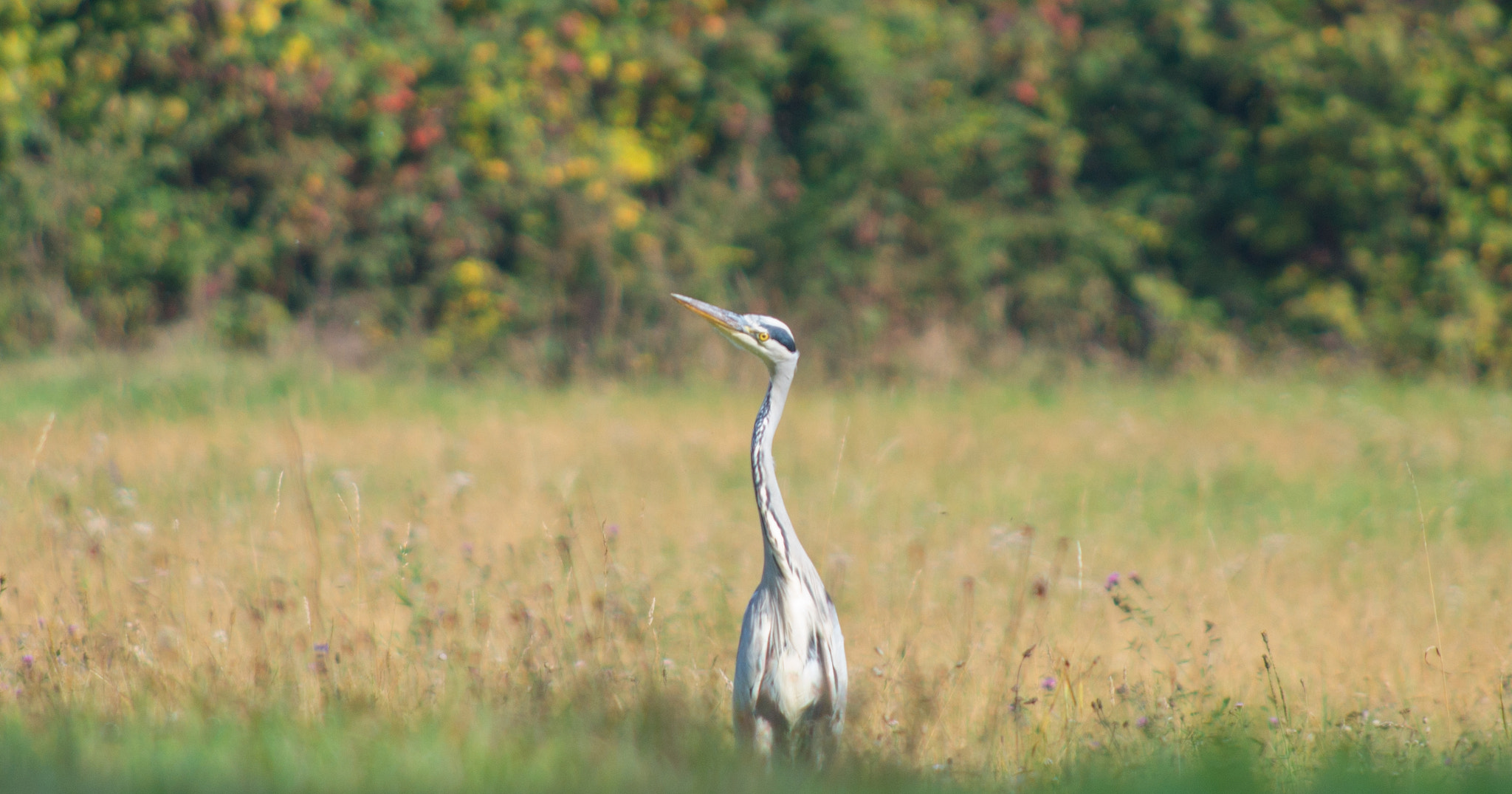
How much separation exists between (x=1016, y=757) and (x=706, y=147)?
8567mm

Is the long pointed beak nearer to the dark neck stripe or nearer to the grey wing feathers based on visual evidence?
the dark neck stripe

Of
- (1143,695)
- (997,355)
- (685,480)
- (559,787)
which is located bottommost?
(997,355)

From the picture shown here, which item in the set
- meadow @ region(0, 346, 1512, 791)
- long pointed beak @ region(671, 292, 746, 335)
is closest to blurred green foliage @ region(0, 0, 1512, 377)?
meadow @ region(0, 346, 1512, 791)

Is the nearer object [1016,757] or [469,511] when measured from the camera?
[1016,757]

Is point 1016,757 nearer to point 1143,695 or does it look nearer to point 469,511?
point 1143,695

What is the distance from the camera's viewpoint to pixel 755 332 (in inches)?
124

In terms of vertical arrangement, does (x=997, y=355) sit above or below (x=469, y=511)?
below

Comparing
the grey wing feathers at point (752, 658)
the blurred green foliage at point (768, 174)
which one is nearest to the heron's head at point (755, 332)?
the grey wing feathers at point (752, 658)

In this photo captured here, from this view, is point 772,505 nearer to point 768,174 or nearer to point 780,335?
point 780,335

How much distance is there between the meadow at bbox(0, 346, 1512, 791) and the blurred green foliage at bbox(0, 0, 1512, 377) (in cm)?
202

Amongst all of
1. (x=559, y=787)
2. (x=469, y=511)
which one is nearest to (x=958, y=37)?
(x=469, y=511)

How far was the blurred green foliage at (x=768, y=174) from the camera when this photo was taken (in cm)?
994

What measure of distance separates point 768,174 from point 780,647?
862 cm

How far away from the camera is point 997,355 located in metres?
10.7
